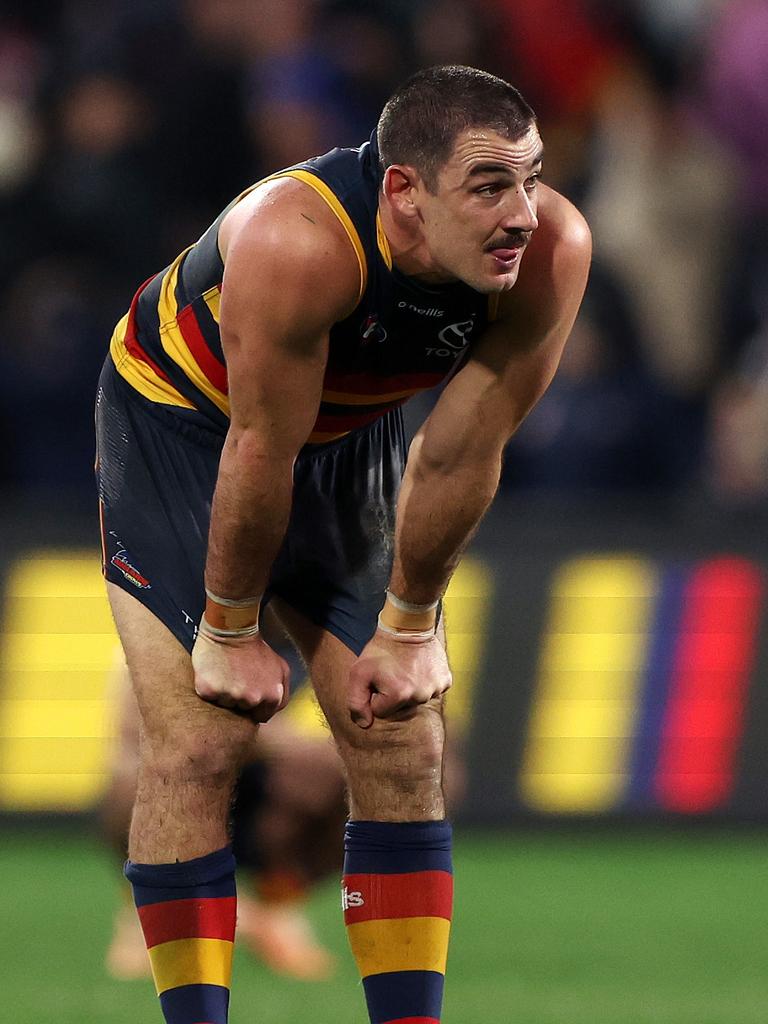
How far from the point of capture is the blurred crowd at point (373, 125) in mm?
9758

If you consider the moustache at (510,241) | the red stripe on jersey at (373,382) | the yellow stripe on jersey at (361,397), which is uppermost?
the moustache at (510,241)

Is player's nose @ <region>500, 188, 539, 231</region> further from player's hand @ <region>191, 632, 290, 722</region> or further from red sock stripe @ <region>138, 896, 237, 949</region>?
red sock stripe @ <region>138, 896, 237, 949</region>

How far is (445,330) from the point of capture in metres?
4.51

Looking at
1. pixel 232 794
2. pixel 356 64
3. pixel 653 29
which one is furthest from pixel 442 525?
pixel 653 29

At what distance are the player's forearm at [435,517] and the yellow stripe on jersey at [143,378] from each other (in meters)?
0.54

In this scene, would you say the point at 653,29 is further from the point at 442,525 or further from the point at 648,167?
the point at 442,525

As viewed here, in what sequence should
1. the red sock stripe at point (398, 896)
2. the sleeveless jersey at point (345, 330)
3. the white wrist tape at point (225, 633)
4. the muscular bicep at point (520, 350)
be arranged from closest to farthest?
the sleeveless jersey at point (345, 330) < the muscular bicep at point (520, 350) < the white wrist tape at point (225, 633) < the red sock stripe at point (398, 896)

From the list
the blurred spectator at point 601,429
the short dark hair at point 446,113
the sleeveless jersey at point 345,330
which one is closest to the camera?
the short dark hair at point 446,113

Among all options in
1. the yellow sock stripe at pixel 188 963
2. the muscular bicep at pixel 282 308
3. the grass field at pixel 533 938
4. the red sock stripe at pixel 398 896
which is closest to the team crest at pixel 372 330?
the muscular bicep at pixel 282 308

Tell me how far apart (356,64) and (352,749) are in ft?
21.9

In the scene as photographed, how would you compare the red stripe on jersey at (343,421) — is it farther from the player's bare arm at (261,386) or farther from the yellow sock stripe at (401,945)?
the yellow sock stripe at (401,945)

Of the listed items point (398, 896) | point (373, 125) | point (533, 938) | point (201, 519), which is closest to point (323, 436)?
point (201, 519)

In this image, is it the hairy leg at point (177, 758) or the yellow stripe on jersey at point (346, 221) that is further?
the hairy leg at point (177, 758)

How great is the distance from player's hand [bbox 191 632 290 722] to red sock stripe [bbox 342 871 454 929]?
A: 0.46 m
